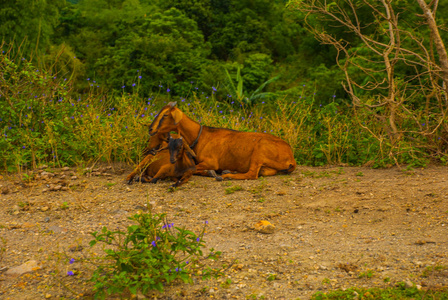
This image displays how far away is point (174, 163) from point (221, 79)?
10182mm

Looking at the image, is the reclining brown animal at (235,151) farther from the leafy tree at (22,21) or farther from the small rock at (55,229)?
the leafy tree at (22,21)

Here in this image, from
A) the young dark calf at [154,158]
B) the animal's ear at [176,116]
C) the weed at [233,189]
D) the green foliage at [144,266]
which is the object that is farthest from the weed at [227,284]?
the animal's ear at [176,116]

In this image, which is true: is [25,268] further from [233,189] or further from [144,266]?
[233,189]

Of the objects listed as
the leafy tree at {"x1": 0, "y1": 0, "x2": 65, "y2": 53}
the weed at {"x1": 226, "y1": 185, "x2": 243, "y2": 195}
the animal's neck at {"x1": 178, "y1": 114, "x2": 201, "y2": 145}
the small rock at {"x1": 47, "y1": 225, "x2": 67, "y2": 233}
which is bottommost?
the small rock at {"x1": 47, "y1": 225, "x2": 67, "y2": 233}

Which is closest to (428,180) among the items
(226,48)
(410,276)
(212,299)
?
(410,276)

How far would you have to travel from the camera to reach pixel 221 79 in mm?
15430

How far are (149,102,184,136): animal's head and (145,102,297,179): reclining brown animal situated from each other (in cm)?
16

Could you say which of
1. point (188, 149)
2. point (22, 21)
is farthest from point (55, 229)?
point (22, 21)

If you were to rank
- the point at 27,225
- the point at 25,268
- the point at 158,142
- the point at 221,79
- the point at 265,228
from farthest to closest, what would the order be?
the point at 221,79 → the point at 158,142 → the point at 27,225 → the point at 265,228 → the point at 25,268

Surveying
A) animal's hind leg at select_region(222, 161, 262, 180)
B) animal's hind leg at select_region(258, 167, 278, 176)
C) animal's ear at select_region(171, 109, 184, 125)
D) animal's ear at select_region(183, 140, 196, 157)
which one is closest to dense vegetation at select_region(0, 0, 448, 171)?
animal's ear at select_region(171, 109, 184, 125)

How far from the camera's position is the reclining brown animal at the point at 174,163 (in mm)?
5418

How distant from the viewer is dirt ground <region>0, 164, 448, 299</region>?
3.24 m

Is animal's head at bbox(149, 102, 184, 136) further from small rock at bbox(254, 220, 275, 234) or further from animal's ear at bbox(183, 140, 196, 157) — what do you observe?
small rock at bbox(254, 220, 275, 234)

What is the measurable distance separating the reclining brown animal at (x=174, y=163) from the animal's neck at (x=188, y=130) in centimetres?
28
